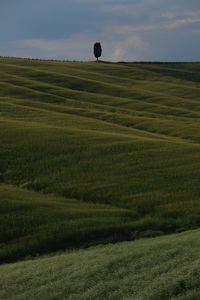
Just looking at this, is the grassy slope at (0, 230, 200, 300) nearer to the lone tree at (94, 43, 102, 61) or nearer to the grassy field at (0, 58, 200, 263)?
the grassy field at (0, 58, 200, 263)

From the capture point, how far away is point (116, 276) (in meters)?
13.7

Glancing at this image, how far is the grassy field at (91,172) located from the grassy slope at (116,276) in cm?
420

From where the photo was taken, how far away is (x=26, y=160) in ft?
107

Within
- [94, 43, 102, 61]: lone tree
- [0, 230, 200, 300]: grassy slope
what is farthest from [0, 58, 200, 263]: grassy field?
[94, 43, 102, 61]: lone tree

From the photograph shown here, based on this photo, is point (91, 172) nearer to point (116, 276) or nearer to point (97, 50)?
point (116, 276)

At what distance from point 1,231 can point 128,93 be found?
58305 millimetres

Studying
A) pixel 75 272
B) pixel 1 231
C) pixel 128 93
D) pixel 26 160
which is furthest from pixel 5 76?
pixel 75 272

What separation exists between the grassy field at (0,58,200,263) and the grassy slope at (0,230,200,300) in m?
4.20

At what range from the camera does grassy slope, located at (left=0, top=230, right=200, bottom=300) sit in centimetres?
1241

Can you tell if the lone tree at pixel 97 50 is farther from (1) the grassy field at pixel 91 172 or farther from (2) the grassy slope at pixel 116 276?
(2) the grassy slope at pixel 116 276

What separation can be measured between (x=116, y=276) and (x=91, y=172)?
16513 millimetres

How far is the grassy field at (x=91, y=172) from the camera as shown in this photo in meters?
21.4

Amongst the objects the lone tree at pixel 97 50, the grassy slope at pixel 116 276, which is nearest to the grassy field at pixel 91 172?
the grassy slope at pixel 116 276

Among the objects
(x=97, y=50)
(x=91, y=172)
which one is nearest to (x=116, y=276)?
(x=91, y=172)
